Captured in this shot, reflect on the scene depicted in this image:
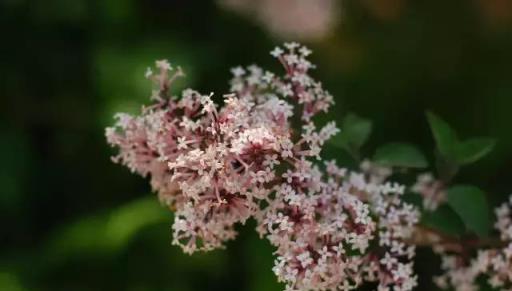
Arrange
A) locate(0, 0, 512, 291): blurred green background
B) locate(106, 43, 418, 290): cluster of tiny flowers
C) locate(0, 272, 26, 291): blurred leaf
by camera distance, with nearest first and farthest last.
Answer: locate(106, 43, 418, 290): cluster of tiny flowers, locate(0, 272, 26, 291): blurred leaf, locate(0, 0, 512, 291): blurred green background

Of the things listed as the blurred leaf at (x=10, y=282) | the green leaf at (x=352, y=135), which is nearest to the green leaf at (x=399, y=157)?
the green leaf at (x=352, y=135)

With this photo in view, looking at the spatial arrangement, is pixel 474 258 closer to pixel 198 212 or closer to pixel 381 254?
pixel 381 254

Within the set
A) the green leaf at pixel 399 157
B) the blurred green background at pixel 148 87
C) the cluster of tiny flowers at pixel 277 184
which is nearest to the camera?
the cluster of tiny flowers at pixel 277 184

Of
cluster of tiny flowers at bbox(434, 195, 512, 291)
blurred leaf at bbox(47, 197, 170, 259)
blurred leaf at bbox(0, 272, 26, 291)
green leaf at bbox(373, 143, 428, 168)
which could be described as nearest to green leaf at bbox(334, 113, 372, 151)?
green leaf at bbox(373, 143, 428, 168)

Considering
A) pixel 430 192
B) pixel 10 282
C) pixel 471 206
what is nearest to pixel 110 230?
pixel 10 282

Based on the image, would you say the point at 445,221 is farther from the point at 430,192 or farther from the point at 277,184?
the point at 277,184

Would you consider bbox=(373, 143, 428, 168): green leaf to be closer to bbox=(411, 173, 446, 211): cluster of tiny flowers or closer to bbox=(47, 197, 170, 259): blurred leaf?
bbox=(411, 173, 446, 211): cluster of tiny flowers

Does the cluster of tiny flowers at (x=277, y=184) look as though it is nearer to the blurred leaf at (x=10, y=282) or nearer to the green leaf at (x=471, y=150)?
the green leaf at (x=471, y=150)
